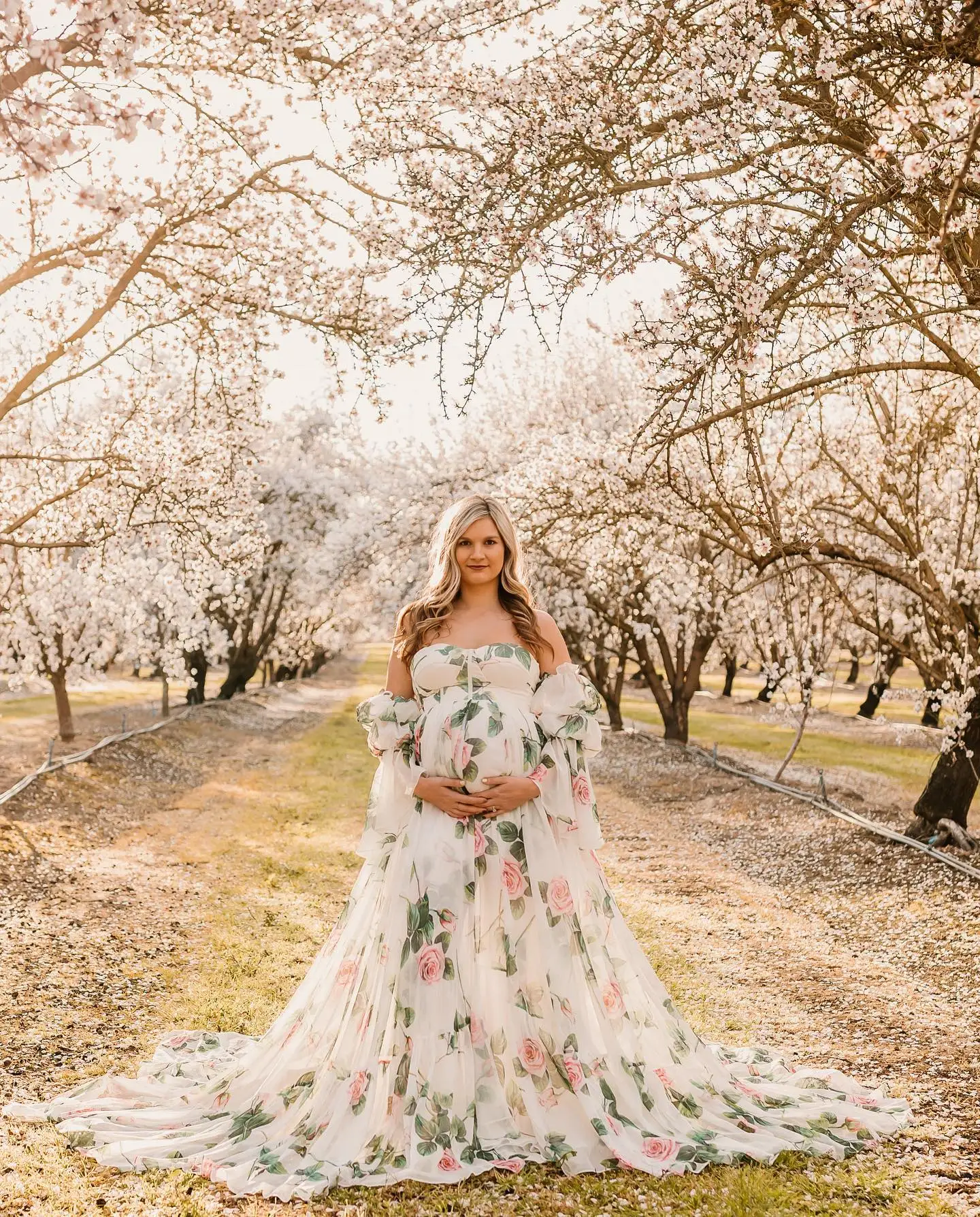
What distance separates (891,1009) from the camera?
639cm

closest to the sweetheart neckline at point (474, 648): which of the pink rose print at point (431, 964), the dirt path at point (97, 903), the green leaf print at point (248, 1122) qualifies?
the pink rose print at point (431, 964)

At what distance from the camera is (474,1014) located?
4.20 meters

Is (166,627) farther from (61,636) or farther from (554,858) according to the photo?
(554,858)

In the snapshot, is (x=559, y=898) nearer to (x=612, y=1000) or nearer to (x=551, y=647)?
(x=612, y=1000)

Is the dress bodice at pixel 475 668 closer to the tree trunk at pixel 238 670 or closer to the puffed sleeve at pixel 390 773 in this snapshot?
the puffed sleeve at pixel 390 773

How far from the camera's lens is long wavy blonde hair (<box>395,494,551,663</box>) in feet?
15.5

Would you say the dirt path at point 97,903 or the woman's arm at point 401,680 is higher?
the woman's arm at point 401,680

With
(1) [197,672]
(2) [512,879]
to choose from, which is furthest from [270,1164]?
(1) [197,672]

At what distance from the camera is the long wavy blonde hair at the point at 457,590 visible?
15.5ft

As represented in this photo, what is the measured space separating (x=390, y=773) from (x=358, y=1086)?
1.23 meters

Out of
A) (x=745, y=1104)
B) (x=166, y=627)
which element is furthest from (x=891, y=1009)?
(x=166, y=627)

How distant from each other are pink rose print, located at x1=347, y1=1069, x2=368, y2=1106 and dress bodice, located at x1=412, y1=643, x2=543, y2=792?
45.8 inches

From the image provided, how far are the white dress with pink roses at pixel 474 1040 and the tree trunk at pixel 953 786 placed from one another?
6255mm

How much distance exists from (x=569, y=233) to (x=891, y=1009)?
4.91 m
